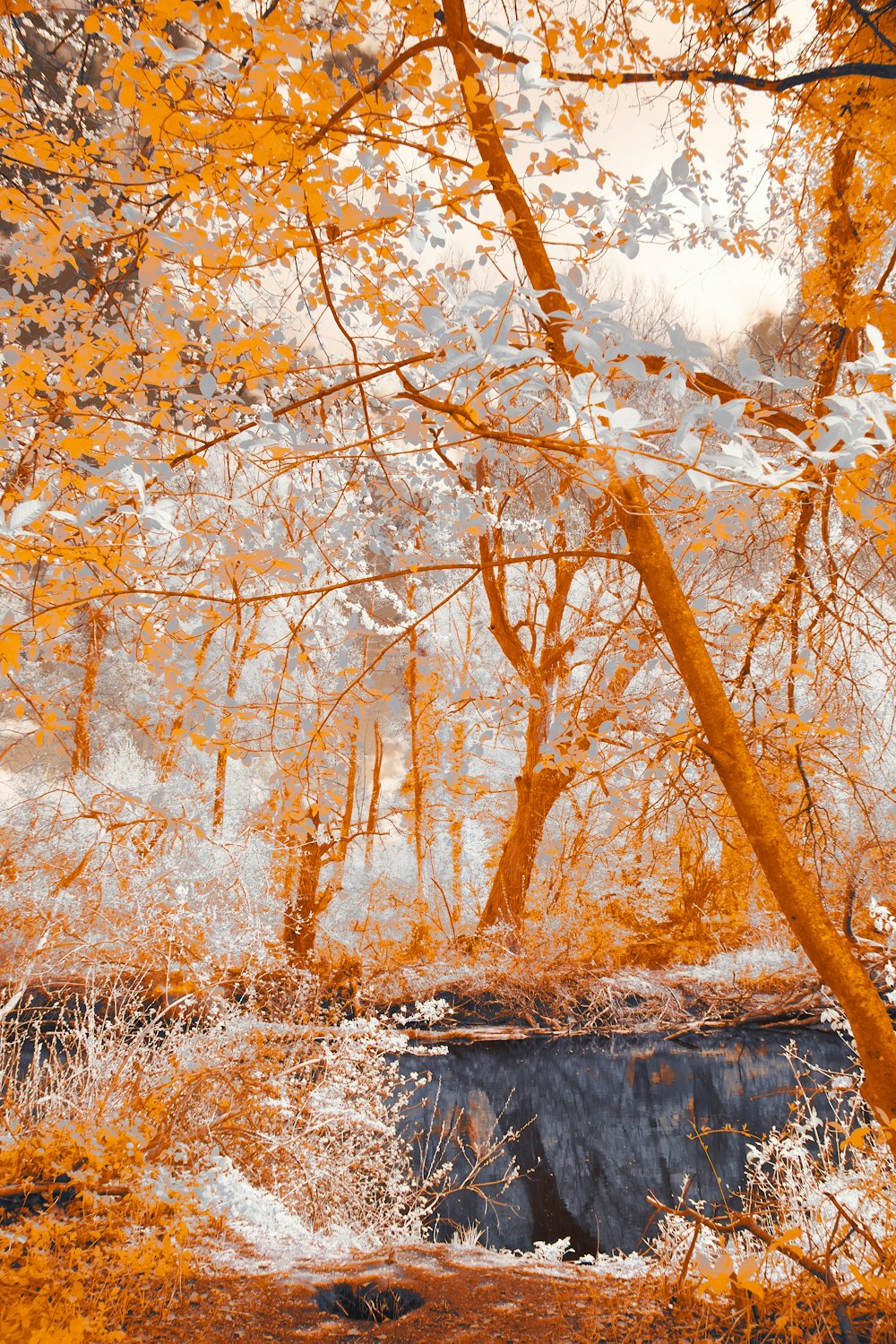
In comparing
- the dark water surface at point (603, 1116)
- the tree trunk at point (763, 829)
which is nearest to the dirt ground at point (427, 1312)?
the tree trunk at point (763, 829)

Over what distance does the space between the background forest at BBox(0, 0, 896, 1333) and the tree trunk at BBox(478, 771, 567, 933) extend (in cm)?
3

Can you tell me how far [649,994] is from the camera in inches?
183

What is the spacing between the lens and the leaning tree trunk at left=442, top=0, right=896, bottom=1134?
1278 millimetres

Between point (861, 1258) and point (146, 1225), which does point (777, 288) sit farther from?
point (146, 1225)

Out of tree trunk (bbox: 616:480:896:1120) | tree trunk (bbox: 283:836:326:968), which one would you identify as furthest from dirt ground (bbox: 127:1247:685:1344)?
tree trunk (bbox: 283:836:326:968)

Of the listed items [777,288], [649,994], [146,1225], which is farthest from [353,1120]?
[777,288]

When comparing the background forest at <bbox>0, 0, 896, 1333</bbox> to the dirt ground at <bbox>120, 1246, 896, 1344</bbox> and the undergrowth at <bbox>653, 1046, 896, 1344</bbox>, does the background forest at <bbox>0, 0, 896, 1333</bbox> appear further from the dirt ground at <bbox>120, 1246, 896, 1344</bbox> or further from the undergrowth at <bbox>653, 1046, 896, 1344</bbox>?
the dirt ground at <bbox>120, 1246, 896, 1344</bbox>

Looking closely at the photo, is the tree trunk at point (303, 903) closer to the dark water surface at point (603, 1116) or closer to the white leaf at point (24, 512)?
the dark water surface at point (603, 1116)

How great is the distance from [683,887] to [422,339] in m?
4.38

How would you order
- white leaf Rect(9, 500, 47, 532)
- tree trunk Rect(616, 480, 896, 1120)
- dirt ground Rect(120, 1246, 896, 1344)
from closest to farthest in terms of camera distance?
white leaf Rect(9, 500, 47, 532)
tree trunk Rect(616, 480, 896, 1120)
dirt ground Rect(120, 1246, 896, 1344)

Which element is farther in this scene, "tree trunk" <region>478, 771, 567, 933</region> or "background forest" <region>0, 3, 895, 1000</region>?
"tree trunk" <region>478, 771, 567, 933</region>

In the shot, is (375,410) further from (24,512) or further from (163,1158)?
(163,1158)

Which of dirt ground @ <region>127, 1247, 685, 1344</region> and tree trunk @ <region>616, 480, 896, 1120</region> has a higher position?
tree trunk @ <region>616, 480, 896, 1120</region>

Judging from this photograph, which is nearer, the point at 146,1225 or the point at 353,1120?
the point at 146,1225
